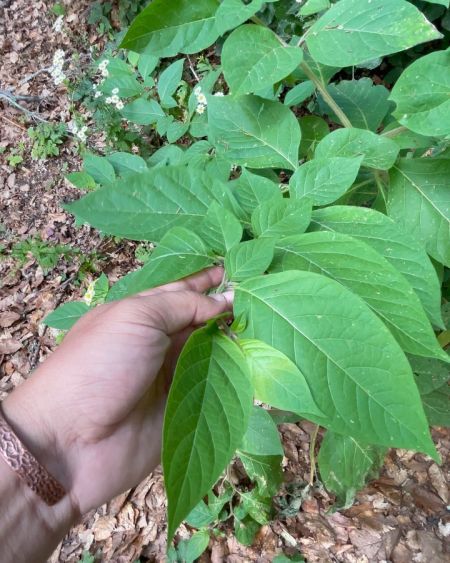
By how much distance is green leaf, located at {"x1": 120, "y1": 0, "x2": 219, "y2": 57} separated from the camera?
3.30ft

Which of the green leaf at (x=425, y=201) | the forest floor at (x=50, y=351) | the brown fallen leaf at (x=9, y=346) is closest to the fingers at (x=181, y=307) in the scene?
the green leaf at (x=425, y=201)

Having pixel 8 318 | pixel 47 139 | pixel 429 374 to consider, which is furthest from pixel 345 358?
pixel 47 139

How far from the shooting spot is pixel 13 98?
4.50 m

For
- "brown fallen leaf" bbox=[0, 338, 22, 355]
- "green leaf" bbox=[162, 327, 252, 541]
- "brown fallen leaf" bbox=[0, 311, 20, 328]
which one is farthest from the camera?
"brown fallen leaf" bbox=[0, 311, 20, 328]

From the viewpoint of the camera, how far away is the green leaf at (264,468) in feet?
5.59

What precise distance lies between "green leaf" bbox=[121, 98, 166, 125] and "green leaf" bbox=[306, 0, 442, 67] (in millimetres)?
1197

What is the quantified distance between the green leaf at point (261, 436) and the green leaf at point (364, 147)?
71cm

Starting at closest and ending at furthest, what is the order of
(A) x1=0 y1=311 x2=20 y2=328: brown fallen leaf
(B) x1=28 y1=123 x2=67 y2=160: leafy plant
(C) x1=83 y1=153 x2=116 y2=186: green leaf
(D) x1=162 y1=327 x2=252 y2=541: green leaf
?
(D) x1=162 y1=327 x2=252 y2=541: green leaf, (C) x1=83 y1=153 x2=116 y2=186: green leaf, (A) x1=0 y1=311 x2=20 y2=328: brown fallen leaf, (B) x1=28 y1=123 x2=67 y2=160: leafy plant

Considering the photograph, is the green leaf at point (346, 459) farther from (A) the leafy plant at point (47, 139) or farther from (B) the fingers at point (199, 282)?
(A) the leafy plant at point (47, 139)

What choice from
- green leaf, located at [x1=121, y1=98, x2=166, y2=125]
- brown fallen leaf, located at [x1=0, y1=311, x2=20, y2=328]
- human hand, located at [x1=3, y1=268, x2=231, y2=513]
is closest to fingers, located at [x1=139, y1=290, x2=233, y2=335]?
human hand, located at [x1=3, y1=268, x2=231, y2=513]

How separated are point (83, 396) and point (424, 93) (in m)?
0.91

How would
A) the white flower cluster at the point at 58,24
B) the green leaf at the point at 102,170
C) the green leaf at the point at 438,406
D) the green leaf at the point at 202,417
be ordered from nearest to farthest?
the green leaf at the point at 202,417 → the green leaf at the point at 438,406 → the green leaf at the point at 102,170 → the white flower cluster at the point at 58,24

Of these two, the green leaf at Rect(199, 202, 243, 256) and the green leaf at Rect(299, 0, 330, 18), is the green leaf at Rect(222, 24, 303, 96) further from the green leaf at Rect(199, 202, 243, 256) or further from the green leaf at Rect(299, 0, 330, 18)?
the green leaf at Rect(199, 202, 243, 256)

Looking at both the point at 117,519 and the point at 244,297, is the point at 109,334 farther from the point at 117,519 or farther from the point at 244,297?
the point at 117,519
